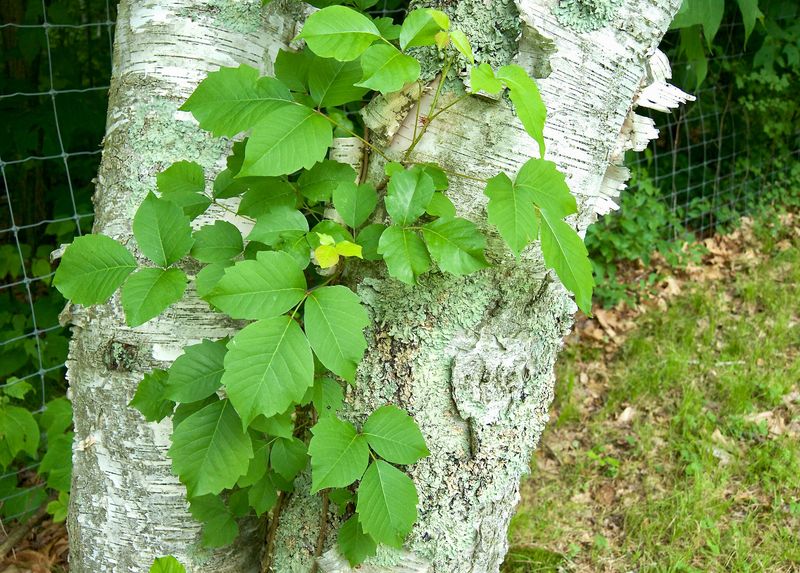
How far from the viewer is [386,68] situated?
41.1 inches

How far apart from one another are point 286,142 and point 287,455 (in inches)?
24.4

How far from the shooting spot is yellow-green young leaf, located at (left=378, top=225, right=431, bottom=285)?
3.73 ft

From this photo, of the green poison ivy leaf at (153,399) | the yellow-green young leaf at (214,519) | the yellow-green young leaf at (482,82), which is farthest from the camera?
the yellow-green young leaf at (214,519)

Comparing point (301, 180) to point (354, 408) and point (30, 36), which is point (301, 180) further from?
point (30, 36)

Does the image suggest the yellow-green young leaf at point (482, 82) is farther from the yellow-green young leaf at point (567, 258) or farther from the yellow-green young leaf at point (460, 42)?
the yellow-green young leaf at point (567, 258)

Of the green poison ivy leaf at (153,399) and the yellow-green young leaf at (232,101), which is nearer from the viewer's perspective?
the yellow-green young leaf at (232,101)

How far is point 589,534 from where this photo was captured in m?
2.56

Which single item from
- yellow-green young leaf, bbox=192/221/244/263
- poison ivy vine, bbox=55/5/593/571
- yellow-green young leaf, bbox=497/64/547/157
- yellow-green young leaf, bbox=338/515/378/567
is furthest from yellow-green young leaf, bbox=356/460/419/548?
yellow-green young leaf, bbox=497/64/547/157

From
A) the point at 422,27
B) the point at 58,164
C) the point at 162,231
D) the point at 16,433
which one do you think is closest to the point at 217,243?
the point at 162,231

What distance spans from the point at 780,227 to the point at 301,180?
14.2ft

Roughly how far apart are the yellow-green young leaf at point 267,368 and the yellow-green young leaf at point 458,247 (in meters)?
0.27

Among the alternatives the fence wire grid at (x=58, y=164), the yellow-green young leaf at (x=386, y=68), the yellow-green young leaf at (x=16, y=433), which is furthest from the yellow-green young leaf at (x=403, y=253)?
the yellow-green young leaf at (x=16, y=433)

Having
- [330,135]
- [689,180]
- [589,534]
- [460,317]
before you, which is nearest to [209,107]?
[330,135]

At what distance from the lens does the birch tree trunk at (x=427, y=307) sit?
1228 mm
